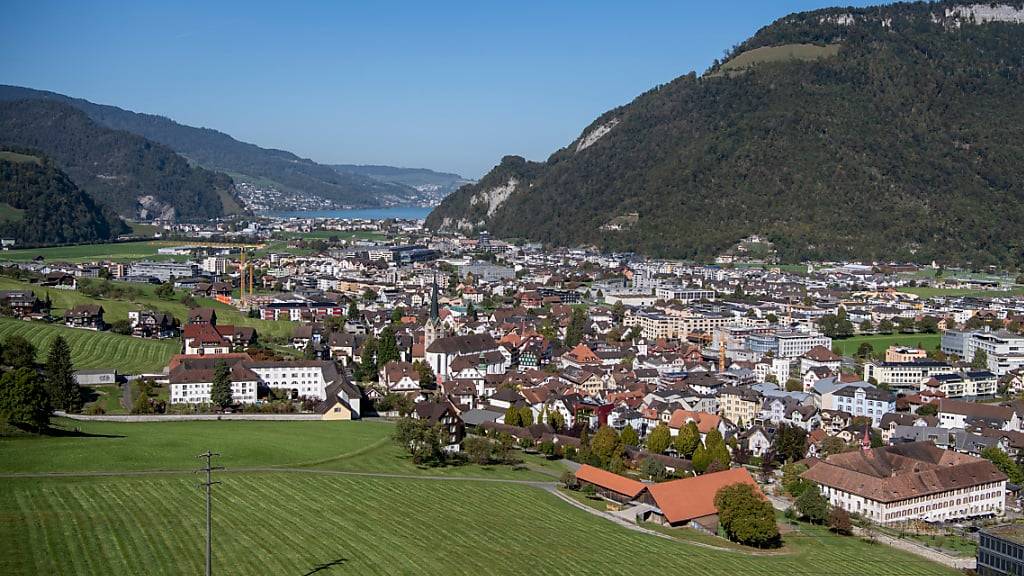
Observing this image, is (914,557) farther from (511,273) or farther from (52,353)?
(511,273)

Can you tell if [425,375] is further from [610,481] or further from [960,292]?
[960,292]

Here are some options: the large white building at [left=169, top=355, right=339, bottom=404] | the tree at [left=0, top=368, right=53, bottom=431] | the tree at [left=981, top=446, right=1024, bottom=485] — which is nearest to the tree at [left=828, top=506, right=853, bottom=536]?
the tree at [left=981, top=446, right=1024, bottom=485]

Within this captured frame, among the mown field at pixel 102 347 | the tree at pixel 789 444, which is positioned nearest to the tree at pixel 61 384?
the mown field at pixel 102 347

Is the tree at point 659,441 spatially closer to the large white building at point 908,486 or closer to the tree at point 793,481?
the tree at point 793,481

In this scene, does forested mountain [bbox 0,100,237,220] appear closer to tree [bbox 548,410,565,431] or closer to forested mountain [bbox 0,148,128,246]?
forested mountain [bbox 0,148,128,246]

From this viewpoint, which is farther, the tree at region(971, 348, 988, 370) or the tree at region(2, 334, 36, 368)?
the tree at region(971, 348, 988, 370)

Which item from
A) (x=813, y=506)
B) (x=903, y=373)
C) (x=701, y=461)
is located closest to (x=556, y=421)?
(x=701, y=461)

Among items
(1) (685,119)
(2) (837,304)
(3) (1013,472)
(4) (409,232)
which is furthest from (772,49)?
(3) (1013,472)
